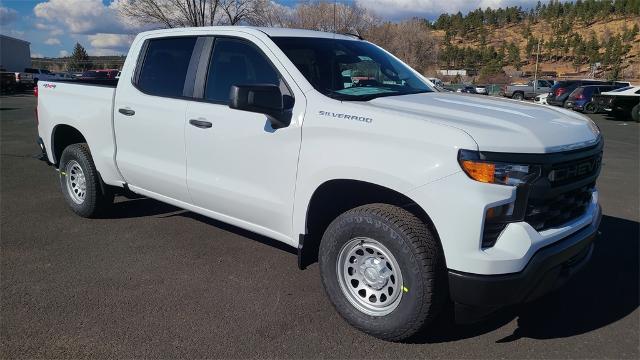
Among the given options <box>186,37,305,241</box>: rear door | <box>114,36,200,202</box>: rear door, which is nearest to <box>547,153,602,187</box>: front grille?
<box>186,37,305,241</box>: rear door

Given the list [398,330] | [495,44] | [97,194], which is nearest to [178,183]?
[97,194]

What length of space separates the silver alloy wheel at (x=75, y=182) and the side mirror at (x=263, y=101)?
300cm

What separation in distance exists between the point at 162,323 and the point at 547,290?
2.43 meters

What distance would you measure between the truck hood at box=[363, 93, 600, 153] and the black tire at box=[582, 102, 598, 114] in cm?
2204

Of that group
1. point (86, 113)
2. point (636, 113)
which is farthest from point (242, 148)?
point (636, 113)

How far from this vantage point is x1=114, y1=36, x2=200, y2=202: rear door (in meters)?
4.23

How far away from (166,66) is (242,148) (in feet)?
4.59

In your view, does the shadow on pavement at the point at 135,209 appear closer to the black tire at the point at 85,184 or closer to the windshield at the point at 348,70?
the black tire at the point at 85,184

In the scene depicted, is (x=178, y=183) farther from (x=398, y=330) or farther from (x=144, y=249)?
(x=398, y=330)

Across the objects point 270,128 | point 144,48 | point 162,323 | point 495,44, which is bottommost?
point 162,323

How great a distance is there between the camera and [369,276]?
10.6 feet

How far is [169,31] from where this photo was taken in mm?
4645

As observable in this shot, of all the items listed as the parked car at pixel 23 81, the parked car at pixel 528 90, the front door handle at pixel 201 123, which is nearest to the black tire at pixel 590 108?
the parked car at pixel 528 90

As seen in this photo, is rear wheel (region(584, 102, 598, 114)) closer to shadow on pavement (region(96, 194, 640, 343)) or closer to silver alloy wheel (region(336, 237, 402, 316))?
shadow on pavement (region(96, 194, 640, 343))
